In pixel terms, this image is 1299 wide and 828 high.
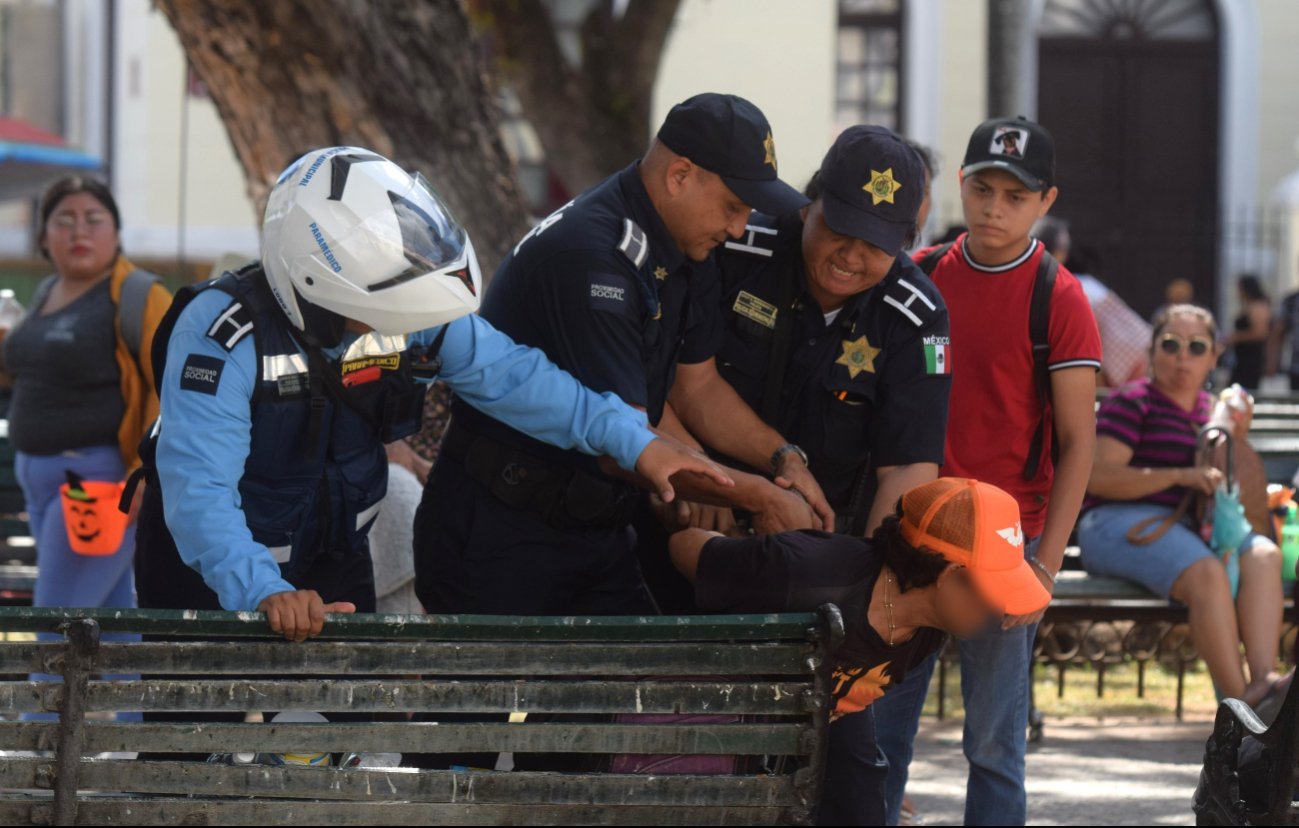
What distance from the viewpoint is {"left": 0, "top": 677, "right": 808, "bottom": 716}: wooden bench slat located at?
325 centimetres

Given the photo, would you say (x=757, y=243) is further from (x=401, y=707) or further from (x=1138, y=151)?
(x=1138, y=151)

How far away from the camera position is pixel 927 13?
67.7 ft

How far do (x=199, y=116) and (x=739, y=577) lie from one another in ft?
59.7

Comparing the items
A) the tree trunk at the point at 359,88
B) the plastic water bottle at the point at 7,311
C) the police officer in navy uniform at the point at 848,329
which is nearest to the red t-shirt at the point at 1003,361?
the police officer in navy uniform at the point at 848,329

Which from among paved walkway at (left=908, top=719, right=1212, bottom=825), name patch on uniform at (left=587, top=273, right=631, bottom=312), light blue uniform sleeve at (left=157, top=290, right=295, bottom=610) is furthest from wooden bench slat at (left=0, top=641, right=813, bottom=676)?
paved walkway at (left=908, top=719, right=1212, bottom=825)

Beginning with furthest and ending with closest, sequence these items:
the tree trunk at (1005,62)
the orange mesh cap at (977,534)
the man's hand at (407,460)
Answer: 1. the tree trunk at (1005,62)
2. the man's hand at (407,460)
3. the orange mesh cap at (977,534)

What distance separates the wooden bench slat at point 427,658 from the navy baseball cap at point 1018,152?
1471 millimetres

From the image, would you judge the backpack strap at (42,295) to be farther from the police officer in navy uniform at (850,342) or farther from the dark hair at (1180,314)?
the dark hair at (1180,314)

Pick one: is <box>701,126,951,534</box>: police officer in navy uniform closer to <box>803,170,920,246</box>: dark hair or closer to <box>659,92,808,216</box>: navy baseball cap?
<box>803,170,920,246</box>: dark hair

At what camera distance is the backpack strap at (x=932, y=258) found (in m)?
4.52

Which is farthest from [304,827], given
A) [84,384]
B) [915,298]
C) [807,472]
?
[84,384]

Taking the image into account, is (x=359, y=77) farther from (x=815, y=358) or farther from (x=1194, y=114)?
(x=1194, y=114)

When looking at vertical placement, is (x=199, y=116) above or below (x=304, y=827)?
above

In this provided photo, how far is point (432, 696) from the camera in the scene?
10.8 feet
